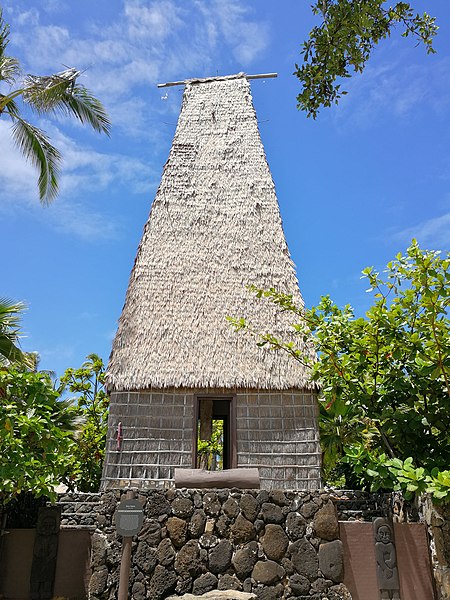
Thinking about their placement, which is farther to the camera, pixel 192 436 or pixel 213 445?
pixel 213 445

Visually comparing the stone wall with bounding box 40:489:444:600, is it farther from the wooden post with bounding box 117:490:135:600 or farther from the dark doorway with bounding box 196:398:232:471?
the dark doorway with bounding box 196:398:232:471

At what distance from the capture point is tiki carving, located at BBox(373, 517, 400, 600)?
4629mm

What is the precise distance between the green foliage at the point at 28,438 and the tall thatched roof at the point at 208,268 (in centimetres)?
257

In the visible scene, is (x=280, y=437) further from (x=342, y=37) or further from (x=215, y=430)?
(x=215, y=430)

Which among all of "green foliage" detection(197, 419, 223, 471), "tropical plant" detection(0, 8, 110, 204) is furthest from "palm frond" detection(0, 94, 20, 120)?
"green foliage" detection(197, 419, 223, 471)

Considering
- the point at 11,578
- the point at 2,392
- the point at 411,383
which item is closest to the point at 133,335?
the point at 2,392

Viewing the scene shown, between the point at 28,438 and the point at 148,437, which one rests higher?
the point at 148,437

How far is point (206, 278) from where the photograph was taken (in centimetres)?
885

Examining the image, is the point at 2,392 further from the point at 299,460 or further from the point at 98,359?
the point at 98,359

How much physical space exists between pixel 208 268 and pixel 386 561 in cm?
547

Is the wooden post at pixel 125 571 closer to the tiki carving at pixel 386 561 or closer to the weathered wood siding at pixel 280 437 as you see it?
the tiki carving at pixel 386 561

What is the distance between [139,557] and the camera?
185 inches

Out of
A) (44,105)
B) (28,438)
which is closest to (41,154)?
(44,105)

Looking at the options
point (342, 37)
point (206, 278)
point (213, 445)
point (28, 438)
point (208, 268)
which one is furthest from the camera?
point (213, 445)
